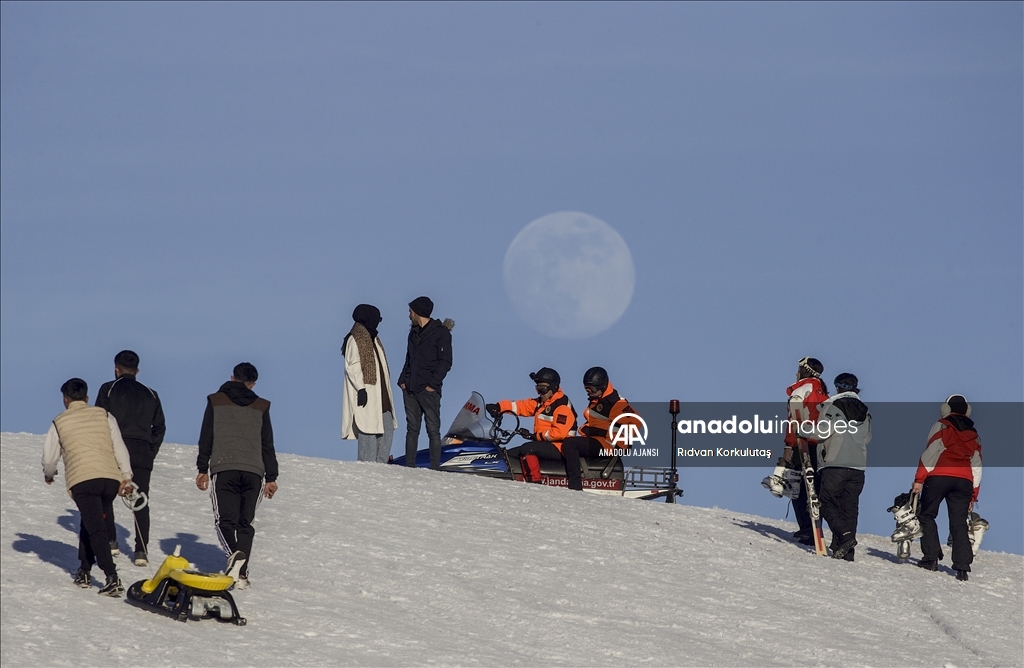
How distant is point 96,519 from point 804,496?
8991 mm

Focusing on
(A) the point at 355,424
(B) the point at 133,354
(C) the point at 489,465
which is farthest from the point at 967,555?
(B) the point at 133,354

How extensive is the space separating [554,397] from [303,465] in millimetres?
3306

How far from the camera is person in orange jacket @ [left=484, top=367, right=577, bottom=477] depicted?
18.5m

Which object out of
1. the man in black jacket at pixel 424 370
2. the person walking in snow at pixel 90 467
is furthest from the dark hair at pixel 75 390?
the man in black jacket at pixel 424 370

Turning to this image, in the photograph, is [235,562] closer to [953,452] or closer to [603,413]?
[603,413]

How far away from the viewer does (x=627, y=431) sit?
18.9 meters

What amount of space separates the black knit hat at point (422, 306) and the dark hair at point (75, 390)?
732cm

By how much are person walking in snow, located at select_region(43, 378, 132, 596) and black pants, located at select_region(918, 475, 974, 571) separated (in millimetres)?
9546

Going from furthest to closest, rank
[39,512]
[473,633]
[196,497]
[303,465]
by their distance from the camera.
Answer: [303,465] → [196,497] → [39,512] → [473,633]


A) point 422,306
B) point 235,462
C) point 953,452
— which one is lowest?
point 235,462

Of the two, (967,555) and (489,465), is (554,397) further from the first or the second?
(967,555)

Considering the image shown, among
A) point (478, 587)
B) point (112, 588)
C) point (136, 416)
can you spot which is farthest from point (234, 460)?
point (478, 587)

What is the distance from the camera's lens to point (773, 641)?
12.7 m

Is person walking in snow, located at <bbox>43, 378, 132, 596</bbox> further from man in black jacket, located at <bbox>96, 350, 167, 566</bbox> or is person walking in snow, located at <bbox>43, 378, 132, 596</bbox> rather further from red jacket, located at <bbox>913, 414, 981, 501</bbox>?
red jacket, located at <bbox>913, 414, 981, 501</bbox>
